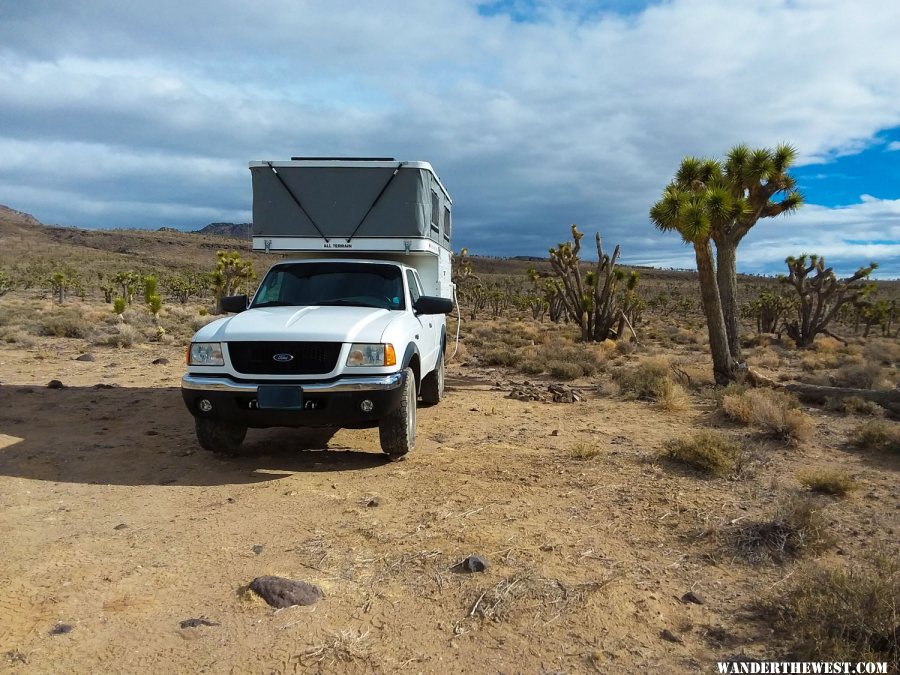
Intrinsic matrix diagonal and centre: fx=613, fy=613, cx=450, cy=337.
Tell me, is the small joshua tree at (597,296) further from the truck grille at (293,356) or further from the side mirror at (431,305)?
the truck grille at (293,356)

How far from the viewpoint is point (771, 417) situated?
7.50 metres

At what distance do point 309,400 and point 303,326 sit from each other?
2.36ft

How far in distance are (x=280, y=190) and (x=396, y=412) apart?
4128 mm

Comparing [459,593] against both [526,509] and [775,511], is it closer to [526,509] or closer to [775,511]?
[526,509]

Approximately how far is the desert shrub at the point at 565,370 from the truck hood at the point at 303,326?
24.9 feet

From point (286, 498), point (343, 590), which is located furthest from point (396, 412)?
point (343, 590)

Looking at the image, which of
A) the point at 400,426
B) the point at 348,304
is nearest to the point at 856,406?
the point at 400,426

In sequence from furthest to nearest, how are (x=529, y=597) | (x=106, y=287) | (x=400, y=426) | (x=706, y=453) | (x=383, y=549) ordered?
(x=106, y=287) < (x=400, y=426) < (x=706, y=453) < (x=383, y=549) < (x=529, y=597)

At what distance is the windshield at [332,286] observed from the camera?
279 inches

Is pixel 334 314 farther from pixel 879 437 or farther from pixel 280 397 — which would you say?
pixel 879 437

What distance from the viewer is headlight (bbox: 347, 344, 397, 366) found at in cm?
569
